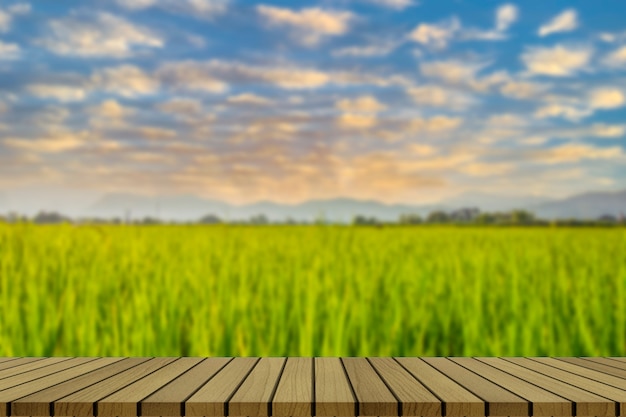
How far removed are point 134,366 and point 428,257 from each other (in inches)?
186

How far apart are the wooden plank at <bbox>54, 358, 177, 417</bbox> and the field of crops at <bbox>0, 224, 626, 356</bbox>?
1203mm

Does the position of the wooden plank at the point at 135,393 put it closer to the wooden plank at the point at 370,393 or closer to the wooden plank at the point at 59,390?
the wooden plank at the point at 59,390

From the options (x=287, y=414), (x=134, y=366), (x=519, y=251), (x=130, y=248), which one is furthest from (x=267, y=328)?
(x=519, y=251)

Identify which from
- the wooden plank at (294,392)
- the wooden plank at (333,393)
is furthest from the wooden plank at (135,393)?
the wooden plank at (333,393)

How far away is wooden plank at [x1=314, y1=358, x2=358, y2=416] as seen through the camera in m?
1.80

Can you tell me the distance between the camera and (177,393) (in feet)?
6.26

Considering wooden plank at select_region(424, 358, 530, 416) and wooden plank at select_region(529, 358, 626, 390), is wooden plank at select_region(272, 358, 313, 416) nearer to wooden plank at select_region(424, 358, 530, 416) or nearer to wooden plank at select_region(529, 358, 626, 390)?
wooden plank at select_region(424, 358, 530, 416)

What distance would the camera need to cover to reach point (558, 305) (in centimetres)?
466

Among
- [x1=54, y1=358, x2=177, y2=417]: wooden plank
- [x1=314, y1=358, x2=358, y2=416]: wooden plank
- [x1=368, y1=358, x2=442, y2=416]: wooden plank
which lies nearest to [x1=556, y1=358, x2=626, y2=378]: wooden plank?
[x1=368, y1=358, x2=442, y2=416]: wooden plank

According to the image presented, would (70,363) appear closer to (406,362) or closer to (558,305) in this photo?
(406,362)

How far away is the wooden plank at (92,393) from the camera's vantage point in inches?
71.5

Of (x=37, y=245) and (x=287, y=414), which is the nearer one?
(x=287, y=414)

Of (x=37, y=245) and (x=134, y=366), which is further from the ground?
(x=37, y=245)

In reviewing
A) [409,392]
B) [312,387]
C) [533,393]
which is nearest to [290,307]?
[312,387]
